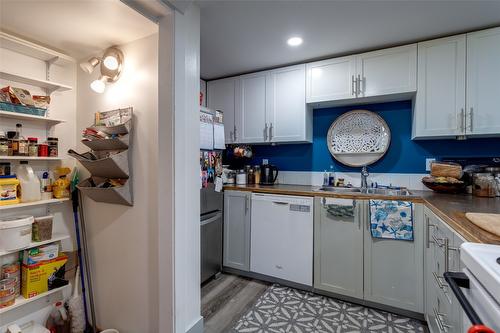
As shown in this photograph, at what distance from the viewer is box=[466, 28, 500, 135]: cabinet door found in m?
2.01

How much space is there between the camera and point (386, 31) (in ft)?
6.91

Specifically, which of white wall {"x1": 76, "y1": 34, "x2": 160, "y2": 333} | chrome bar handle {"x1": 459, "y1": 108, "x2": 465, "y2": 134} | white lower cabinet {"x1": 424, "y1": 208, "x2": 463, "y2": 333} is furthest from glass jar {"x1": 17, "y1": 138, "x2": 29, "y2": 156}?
chrome bar handle {"x1": 459, "y1": 108, "x2": 465, "y2": 134}

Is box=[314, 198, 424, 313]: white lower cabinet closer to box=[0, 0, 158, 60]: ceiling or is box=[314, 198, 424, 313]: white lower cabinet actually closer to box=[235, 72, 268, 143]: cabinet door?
box=[235, 72, 268, 143]: cabinet door

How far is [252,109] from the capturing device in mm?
3021

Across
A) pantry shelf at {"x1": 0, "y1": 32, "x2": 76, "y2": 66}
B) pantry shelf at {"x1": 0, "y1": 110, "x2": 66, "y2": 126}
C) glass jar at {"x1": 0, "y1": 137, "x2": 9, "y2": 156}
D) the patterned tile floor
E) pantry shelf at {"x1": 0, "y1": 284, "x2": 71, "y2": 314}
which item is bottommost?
the patterned tile floor

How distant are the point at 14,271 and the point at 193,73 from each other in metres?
1.79

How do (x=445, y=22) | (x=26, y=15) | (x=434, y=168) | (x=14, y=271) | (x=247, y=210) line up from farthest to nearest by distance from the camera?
(x=247, y=210), (x=434, y=168), (x=445, y=22), (x=14, y=271), (x=26, y=15)

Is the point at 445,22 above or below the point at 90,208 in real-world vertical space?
above

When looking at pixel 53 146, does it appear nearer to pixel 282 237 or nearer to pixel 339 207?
pixel 282 237

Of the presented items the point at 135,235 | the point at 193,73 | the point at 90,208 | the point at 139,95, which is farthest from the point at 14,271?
the point at 193,73

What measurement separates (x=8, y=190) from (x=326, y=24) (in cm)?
260

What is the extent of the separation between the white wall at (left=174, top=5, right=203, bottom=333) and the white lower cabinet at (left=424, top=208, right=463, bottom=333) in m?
1.39

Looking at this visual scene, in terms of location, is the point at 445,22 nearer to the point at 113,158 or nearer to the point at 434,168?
the point at 434,168

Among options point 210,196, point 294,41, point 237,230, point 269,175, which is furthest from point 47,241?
point 294,41
